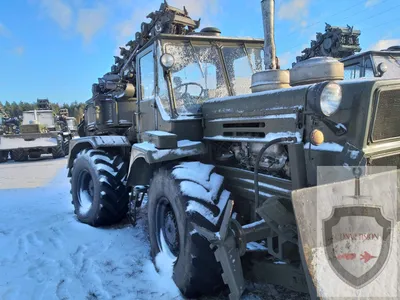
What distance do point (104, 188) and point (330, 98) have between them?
12.3ft

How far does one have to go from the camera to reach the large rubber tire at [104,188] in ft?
17.4

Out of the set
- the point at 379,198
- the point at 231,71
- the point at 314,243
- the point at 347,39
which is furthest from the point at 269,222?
the point at 347,39

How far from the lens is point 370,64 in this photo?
8.11 metres

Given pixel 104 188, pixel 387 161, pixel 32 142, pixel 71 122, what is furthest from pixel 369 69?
pixel 71 122

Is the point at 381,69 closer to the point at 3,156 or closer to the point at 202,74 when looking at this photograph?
the point at 202,74

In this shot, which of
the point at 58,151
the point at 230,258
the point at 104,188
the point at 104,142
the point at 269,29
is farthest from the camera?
Result: the point at 58,151

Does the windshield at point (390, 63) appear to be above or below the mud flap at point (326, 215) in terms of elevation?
above

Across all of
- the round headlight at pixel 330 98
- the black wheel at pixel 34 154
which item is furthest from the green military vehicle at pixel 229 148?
the black wheel at pixel 34 154

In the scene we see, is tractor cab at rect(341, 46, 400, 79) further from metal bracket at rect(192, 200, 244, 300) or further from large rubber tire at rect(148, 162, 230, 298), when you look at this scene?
metal bracket at rect(192, 200, 244, 300)

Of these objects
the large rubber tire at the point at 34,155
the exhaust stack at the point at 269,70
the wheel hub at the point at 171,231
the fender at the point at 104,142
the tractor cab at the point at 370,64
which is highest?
the tractor cab at the point at 370,64

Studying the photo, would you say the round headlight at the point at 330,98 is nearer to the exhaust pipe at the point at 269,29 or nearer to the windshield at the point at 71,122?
the exhaust pipe at the point at 269,29

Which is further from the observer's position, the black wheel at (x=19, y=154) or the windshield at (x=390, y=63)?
the black wheel at (x=19, y=154)

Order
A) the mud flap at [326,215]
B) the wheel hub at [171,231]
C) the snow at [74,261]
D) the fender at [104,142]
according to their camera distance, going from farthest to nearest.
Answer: the fender at [104,142] < the wheel hub at [171,231] < the snow at [74,261] < the mud flap at [326,215]

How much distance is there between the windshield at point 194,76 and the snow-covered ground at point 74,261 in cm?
195
